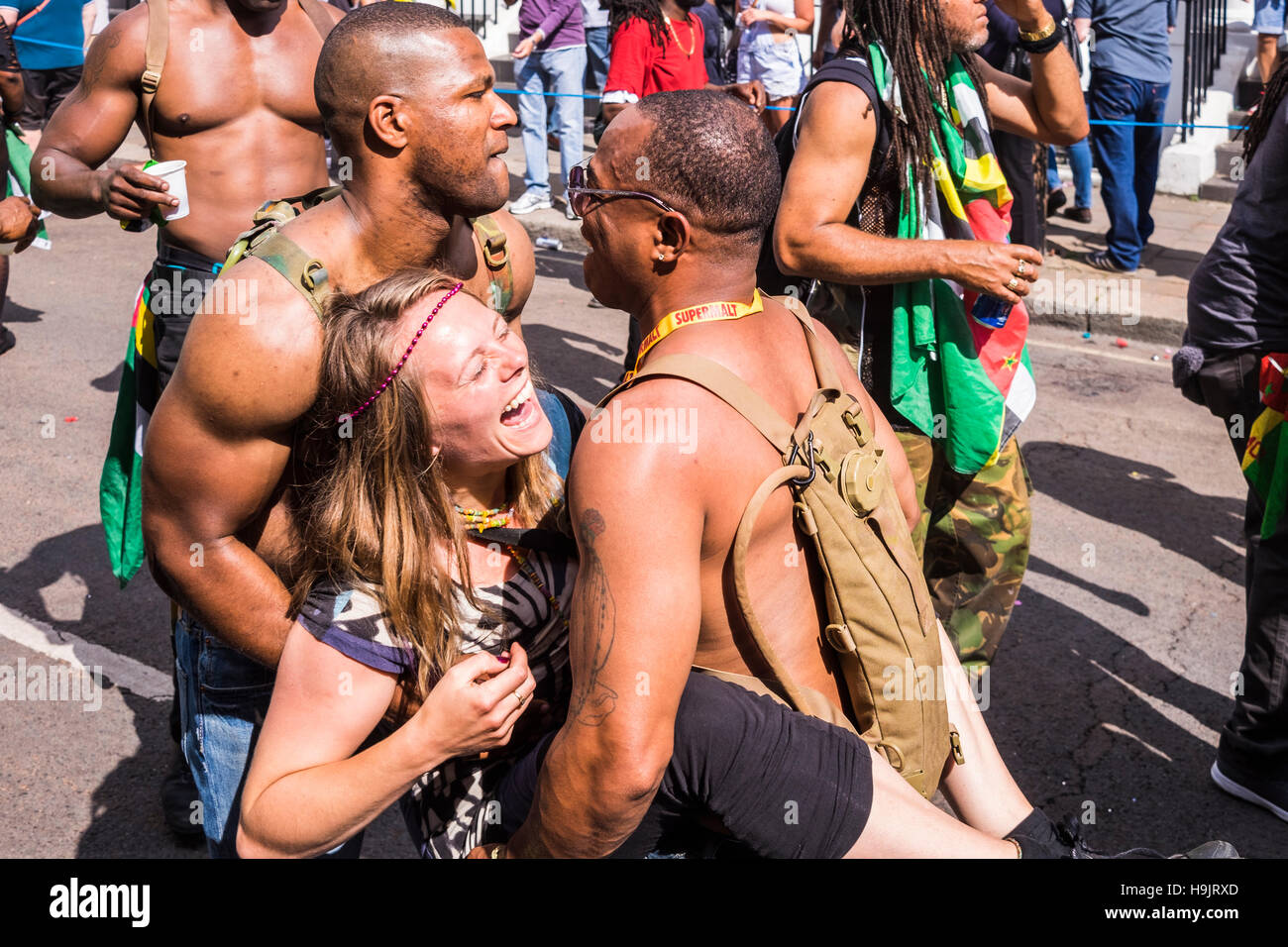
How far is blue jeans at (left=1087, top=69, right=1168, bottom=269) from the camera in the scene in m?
8.44

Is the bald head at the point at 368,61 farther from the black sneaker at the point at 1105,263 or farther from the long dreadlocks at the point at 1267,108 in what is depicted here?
the black sneaker at the point at 1105,263

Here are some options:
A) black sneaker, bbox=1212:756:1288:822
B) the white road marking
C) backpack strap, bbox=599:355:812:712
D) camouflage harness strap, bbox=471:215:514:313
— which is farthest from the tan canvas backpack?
the white road marking

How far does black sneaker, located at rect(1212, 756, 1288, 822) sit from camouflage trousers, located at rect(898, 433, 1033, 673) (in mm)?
756

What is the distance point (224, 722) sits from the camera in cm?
254

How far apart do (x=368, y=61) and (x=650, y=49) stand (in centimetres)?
535

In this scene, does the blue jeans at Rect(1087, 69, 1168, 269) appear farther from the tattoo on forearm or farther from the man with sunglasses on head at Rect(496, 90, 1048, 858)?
the tattoo on forearm

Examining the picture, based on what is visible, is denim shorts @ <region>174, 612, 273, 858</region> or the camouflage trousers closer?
denim shorts @ <region>174, 612, 273, 858</region>

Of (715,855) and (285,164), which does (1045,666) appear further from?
(285,164)

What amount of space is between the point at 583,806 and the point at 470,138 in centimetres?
131

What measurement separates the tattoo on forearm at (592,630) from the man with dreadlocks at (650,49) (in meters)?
5.95

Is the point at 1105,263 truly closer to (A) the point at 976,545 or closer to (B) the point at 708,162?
(A) the point at 976,545

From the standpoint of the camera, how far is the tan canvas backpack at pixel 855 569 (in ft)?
6.66

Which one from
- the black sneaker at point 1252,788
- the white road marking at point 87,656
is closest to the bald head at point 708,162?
the black sneaker at point 1252,788

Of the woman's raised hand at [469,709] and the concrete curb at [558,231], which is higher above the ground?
the woman's raised hand at [469,709]
